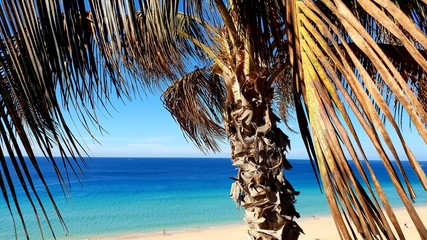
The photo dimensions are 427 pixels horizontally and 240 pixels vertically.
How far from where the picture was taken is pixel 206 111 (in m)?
5.67

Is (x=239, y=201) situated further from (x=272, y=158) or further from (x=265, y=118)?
(x=265, y=118)

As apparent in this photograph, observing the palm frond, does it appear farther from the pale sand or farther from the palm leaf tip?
the pale sand

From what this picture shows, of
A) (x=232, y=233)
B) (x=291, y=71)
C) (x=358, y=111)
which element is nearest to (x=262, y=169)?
(x=291, y=71)

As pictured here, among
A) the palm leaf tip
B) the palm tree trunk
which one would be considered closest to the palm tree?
the palm tree trunk

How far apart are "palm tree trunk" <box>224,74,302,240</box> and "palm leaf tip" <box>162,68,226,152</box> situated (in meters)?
2.23

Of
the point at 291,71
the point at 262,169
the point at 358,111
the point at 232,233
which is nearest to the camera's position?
the point at 358,111

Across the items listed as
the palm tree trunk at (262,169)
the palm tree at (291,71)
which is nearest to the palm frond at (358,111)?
the palm tree at (291,71)

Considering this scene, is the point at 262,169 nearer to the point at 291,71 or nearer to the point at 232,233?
the point at 291,71

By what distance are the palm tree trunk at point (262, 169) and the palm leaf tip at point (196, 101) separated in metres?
2.23

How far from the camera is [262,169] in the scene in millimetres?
3061

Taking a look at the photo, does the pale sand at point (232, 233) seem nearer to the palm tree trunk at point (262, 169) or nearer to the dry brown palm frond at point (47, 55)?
the palm tree trunk at point (262, 169)

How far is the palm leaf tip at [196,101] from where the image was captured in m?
5.45

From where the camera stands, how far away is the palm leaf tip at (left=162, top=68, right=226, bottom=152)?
5.45 meters

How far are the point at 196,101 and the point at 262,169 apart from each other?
2.67 meters
